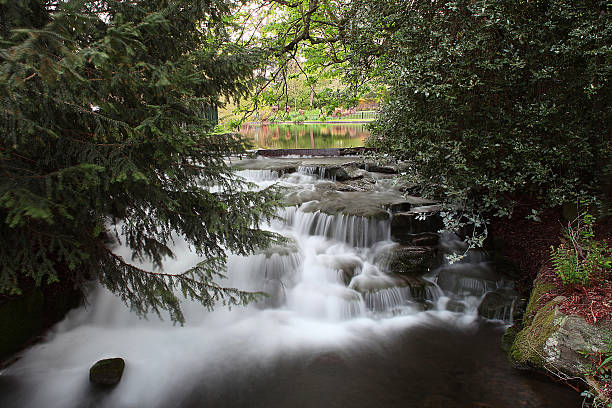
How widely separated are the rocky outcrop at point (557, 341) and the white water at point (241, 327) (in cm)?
162

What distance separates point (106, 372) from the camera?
5.04 metres

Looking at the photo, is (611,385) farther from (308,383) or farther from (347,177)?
(347,177)

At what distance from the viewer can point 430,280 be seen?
7.27 metres

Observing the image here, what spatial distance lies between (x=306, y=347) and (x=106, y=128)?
4695mm

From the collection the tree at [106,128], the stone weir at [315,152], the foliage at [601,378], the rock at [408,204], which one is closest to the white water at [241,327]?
the rock at [408,204]

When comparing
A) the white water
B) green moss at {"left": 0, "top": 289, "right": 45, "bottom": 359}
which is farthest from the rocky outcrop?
green moss at {"left": 0, "top": 289, "right": 45, "bottom": 359}

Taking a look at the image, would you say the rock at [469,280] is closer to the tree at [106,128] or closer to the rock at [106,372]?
the tree at [106,128]

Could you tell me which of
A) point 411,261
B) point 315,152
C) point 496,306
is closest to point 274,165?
point 315,152

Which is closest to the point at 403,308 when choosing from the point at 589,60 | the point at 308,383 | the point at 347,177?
the point at 308,383

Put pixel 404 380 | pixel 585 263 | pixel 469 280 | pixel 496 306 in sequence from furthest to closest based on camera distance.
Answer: pixel 469 280, pixel 496 306, pixel 404 380, pixel 585 263

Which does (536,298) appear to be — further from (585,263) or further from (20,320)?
(20,320)

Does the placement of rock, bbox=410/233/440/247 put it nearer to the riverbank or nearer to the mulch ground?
the mulch ground

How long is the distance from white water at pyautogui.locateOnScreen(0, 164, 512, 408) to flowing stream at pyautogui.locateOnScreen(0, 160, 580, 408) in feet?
0.07

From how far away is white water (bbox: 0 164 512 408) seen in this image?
5.10 m
